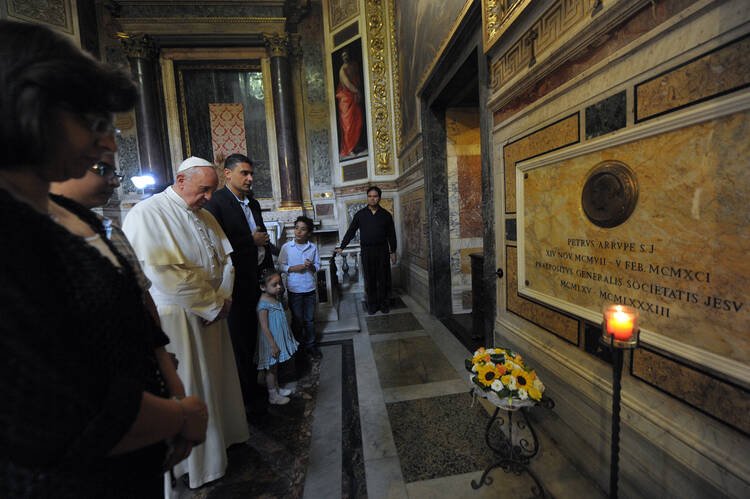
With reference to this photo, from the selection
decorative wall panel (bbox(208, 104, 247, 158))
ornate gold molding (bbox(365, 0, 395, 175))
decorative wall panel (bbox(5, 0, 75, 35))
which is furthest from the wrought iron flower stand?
decorative wall panel (bbox(5, 0, 75, 35))

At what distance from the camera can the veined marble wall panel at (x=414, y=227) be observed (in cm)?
498

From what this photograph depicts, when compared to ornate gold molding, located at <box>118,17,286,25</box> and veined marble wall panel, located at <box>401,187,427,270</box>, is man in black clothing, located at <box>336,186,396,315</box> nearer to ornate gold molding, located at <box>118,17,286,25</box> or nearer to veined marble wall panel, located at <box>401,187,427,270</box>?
veined marble wall panel, located at <box>401,187,427,270</box>

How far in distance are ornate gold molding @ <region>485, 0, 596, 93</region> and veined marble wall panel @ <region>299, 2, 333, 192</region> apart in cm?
618

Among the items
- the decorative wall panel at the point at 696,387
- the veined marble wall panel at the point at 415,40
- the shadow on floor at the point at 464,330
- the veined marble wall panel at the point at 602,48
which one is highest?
the veined marble wall panel at the point at 415,40

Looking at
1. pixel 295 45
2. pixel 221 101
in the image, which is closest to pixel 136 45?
pixel 221 101

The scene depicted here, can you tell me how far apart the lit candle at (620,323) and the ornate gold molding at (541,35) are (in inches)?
55.5

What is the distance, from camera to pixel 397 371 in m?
3.03

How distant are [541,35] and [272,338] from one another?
289 centimetres

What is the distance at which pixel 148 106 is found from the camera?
278 inches

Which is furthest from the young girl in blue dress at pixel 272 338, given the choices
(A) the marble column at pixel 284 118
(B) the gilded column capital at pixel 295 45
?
(B) the gilded column capital at pixel 295 45

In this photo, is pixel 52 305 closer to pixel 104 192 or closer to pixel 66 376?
pixel 66 376

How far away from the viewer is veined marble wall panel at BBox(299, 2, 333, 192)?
26.0ft

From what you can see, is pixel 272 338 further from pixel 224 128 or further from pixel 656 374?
pixel 224 128

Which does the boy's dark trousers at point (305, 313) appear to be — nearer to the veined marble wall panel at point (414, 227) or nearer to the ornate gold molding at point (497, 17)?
the veined marble wall panel at point (414, 227)
